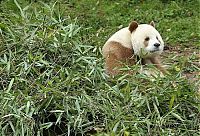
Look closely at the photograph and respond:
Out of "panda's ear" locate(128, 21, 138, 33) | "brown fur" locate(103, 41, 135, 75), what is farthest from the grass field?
"panda's ear" locate(128, 21, 138, 33)

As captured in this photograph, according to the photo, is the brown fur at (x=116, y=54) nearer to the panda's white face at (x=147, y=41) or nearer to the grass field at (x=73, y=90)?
the panda's white face at (x=147, y=41)

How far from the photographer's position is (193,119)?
408 cm

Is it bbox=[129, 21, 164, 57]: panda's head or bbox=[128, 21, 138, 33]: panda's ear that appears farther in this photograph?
bbox=[128, 21, 138, 33]: panda's ear

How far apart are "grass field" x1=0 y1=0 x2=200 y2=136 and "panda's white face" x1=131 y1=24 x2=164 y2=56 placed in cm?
44

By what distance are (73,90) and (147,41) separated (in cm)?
139

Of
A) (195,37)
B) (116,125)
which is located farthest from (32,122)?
(195,37)

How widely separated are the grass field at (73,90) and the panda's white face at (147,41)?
17.4 inches

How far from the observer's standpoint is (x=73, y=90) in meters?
4.07

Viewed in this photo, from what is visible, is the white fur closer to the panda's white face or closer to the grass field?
the panda's white face

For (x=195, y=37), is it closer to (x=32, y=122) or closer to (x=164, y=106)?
(x=164, y=106)

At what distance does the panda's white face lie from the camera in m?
5.22

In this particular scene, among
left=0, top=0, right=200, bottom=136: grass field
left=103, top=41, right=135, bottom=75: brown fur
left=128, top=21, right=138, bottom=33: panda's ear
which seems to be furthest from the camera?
left=128, top=21, right=138, bottom=33: panda's ear

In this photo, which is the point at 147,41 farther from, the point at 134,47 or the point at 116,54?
the point at 116,54

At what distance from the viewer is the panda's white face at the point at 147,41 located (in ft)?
17.1
